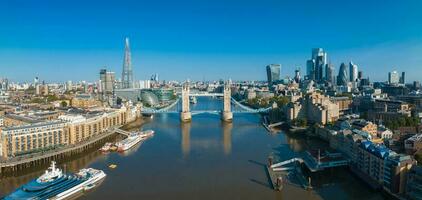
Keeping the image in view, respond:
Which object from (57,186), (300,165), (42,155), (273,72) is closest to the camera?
(57,186)

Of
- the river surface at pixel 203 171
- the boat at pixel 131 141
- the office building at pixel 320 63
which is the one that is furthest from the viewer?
the office building at pixel 320 63

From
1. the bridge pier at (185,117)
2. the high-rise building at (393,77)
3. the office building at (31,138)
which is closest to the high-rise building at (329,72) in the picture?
the high-rise building at (393,77)

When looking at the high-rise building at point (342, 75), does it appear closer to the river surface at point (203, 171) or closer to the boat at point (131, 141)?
the river surface at point (203, 171)

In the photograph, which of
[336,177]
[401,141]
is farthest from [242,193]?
[401,141]

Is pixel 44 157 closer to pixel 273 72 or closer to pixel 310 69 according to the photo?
pixel 310 69

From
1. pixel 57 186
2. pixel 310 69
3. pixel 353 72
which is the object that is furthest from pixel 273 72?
pixel 57 186

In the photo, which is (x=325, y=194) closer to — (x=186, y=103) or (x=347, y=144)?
(x=347, y=144)
